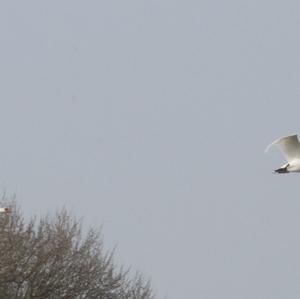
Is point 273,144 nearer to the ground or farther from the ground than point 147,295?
nearer to the ground

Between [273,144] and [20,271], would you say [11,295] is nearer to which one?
[20,271]

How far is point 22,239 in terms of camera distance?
198 ft

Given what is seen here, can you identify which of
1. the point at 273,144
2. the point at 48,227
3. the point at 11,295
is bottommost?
the point at 273,144

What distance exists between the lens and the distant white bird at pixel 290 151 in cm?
4019

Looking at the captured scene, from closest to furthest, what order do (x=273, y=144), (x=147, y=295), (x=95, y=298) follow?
(x=273, y=144), (x=95, y=298), (x=147, y=295)

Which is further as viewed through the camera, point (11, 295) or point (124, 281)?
point (124, 281)

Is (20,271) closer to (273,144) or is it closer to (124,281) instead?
(124,281)

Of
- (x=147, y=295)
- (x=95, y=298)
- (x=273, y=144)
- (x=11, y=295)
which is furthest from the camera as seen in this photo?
(x=147, y=295)

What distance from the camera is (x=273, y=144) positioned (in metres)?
39.6

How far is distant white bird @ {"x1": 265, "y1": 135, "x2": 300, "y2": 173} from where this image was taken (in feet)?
132

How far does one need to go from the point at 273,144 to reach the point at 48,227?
2530 cm

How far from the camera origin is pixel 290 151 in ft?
133

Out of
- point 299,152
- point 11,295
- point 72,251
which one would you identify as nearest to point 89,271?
point 72,251

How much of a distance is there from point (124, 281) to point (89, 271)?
3.77 metres
